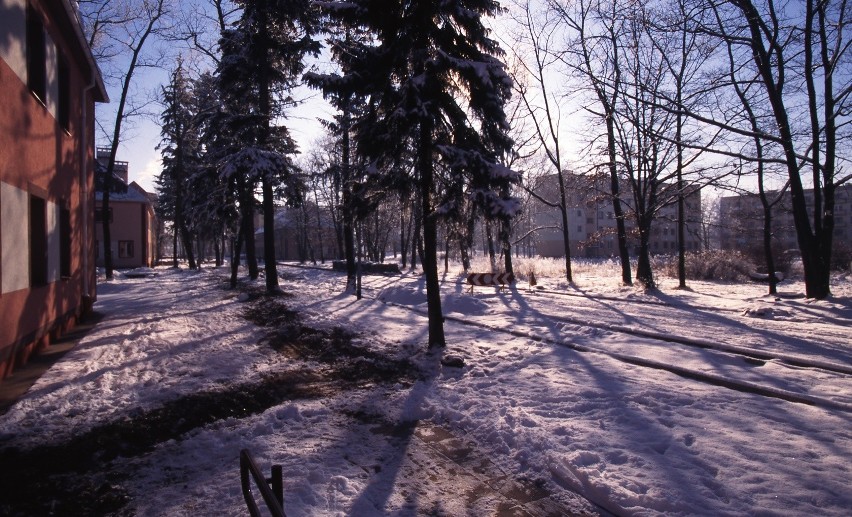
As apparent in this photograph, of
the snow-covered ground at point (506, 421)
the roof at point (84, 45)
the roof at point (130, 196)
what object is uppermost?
the roof at point (130, 196)

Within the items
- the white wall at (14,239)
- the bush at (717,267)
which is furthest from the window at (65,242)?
the bush at (717,267)

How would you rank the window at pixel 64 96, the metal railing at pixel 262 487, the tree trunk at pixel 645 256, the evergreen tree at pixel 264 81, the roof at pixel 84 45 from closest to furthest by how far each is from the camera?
1. the metal railing at pixel 262 487
2. the roof at pixel 84 45
3. the window at pixel 64 96
4. the evergreen tree at pixel 264 81
5. the tree trunk at pixel 645 256

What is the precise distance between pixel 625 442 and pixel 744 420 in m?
1.53

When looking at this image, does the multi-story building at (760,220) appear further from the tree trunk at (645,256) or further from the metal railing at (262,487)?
the metal railing at (262,487)

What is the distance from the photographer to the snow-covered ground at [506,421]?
4.09 meters

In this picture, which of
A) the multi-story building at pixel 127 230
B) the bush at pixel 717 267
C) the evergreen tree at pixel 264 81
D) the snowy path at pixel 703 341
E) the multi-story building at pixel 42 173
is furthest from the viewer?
the multi-story building at pixel 127 230

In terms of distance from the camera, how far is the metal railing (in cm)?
225

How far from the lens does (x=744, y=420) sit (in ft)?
17.8

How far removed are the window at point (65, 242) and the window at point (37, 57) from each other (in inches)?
112

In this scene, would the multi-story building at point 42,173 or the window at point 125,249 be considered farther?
the window at point 125,249

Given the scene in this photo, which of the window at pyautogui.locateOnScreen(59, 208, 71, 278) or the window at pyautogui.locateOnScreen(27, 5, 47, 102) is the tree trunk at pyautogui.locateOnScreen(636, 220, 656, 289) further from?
the window at pyautogui.locateOnScreen(27, 5, 47, 102)

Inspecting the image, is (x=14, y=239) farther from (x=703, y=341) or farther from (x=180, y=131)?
(x=180, y=131)

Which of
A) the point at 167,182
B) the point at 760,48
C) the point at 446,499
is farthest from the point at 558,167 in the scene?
the point at 167,182

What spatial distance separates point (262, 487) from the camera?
240 cm
